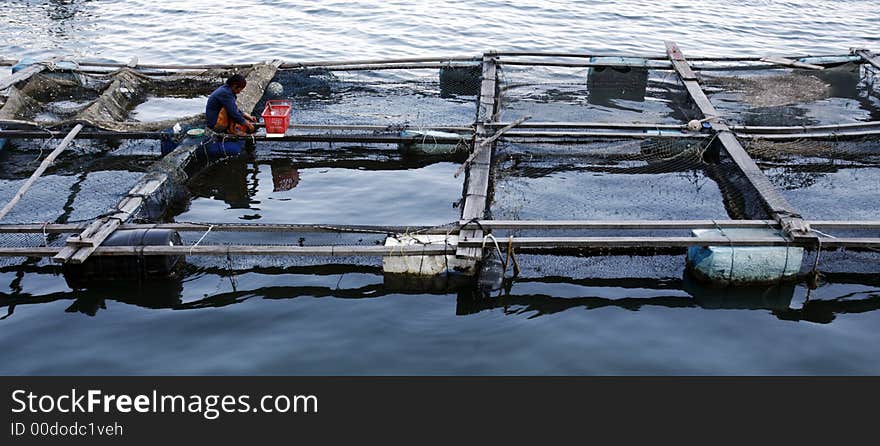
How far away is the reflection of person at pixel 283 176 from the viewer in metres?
9.64

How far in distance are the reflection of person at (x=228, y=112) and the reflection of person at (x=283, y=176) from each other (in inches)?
24.9

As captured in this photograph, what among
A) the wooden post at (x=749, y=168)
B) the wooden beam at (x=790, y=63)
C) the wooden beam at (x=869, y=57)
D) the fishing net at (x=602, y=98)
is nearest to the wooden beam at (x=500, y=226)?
the wooden post at (x=749, y=168)

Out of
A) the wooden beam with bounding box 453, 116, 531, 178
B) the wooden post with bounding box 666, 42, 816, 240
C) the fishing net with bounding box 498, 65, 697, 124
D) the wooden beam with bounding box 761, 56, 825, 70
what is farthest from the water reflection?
the wooden beam with bounding box 761, 56, 825, 70

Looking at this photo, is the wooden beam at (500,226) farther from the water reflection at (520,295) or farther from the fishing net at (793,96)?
the fishing net at (793,96)

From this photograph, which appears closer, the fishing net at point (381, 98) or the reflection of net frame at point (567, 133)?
the reflection of net frame at point (567, 133)

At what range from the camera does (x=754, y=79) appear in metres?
12.4

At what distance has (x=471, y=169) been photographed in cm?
839

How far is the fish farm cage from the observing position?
687 centimetres

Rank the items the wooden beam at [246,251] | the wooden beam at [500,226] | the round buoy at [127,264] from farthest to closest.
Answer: the wooden beam at [500,226] → the round buoy at [127,264] → the wooden beam at [246,251]

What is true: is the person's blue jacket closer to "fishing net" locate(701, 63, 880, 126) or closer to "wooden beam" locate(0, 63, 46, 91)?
"wooden beam" locate(0, 63, 46, 91)

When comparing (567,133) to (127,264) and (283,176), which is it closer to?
(283,176)

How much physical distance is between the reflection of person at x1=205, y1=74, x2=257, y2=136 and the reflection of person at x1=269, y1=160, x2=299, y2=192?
0.63 m
